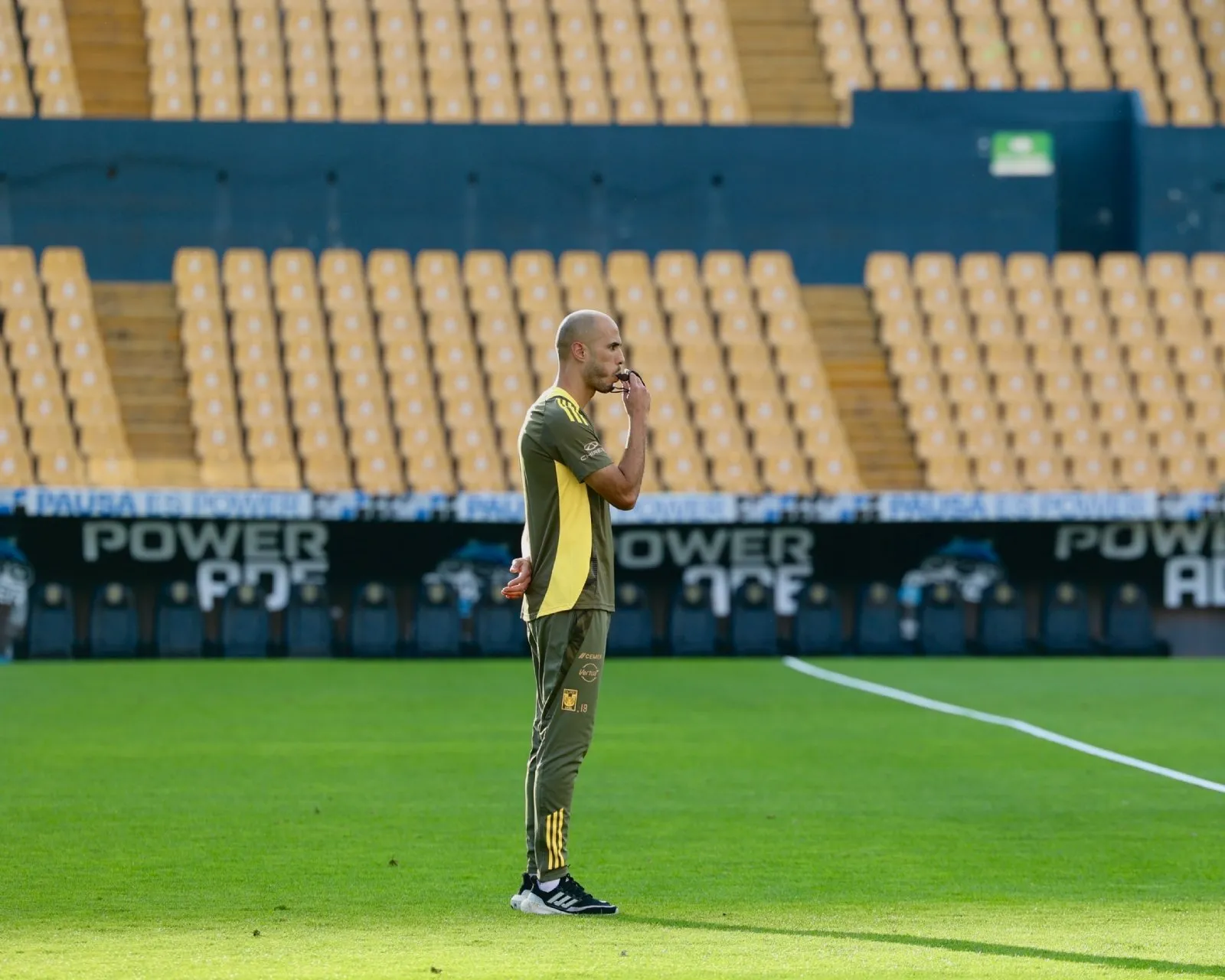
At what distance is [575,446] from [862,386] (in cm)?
1995

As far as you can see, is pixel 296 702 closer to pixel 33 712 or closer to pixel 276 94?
pixel 33 712

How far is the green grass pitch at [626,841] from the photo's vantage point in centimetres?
617

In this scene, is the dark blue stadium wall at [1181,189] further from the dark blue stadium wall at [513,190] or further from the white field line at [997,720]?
the white field line at [997,720]

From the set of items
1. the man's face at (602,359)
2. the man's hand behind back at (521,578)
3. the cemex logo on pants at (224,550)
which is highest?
the cemex logo on pants at (224,550)

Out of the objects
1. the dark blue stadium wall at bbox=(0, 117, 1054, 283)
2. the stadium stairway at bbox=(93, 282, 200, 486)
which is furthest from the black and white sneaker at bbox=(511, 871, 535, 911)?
the dark blue stadium wall at bbox=(0, 117, 1054, 283)

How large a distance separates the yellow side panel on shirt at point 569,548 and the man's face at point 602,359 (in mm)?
308

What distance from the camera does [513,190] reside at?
90.9 feet

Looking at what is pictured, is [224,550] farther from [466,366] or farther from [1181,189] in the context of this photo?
[1181,189]

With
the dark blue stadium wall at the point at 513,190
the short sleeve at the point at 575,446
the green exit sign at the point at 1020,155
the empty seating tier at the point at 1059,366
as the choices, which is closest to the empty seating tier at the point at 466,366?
the dark blue stadium wall at the point at 513,190

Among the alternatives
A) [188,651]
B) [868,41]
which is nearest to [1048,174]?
[868,41]

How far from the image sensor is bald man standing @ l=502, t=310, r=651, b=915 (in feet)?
22.7

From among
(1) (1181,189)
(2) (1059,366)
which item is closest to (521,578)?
(2) (1059,366)

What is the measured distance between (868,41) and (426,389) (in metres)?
9.63

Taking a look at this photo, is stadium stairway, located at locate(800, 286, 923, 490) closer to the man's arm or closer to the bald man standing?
the bald man standing
